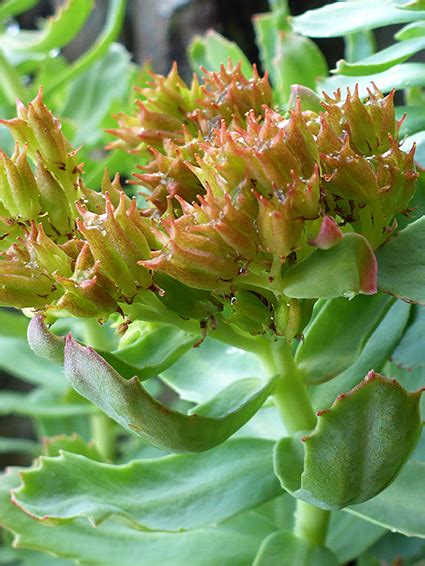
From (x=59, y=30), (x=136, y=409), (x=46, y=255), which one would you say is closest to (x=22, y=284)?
(x=46, y=255)

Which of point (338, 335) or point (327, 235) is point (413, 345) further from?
point (327, 235)

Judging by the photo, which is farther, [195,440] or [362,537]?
[362,537]

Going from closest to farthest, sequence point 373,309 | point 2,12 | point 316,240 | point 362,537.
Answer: point 316,240
point 373,309
point 362,537
point 2,12

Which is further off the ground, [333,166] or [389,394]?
[333,166]

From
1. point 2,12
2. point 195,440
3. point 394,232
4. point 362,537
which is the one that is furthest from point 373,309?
point 2,12

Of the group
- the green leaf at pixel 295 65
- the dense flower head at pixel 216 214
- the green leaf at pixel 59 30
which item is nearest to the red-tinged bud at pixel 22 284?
the dense flower head at pixel 216 214

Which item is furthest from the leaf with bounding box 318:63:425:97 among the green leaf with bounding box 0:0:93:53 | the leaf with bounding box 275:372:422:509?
the green leaf with bounding box 0:0:93:53

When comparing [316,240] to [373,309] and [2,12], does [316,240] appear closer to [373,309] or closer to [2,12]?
[373,309]
